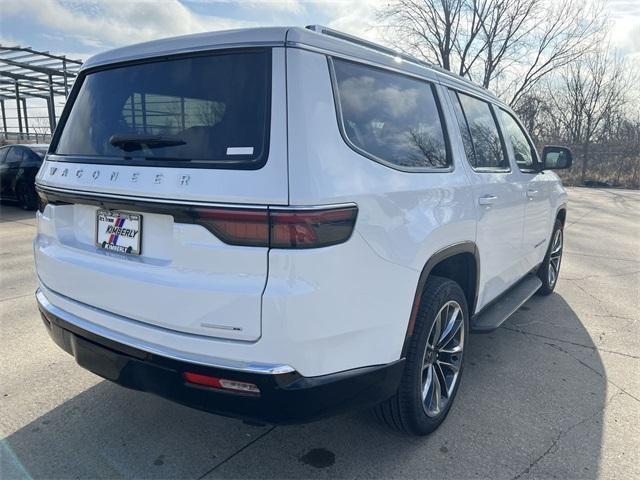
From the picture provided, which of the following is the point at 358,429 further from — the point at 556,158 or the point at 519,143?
the point at 556,158

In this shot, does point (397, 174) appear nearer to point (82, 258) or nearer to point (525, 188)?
point (82, 258)

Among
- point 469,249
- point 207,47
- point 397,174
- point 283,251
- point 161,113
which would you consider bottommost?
point 469,249

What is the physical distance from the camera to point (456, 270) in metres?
2.97

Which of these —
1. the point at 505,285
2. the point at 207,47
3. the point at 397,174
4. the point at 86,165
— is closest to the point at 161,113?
the point at 207,47

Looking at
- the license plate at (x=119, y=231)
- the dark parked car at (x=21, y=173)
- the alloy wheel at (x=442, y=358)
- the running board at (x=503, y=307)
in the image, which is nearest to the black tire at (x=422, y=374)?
the alloy wheel at (x=442, y=358)

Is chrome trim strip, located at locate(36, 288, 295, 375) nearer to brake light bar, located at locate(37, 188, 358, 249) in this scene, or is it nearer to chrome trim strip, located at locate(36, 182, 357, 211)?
brake light bar, located at locate(37, 188, 358, 249)

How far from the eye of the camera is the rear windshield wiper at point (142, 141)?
6.56ft

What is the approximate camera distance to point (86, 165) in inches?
88.5

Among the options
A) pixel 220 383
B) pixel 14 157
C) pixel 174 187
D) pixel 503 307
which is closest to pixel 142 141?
pixel 174 187

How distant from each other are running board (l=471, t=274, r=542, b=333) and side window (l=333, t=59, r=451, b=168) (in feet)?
3.82

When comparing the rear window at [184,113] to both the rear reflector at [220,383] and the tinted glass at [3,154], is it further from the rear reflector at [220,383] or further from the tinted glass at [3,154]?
the tinted glass at [3,154]

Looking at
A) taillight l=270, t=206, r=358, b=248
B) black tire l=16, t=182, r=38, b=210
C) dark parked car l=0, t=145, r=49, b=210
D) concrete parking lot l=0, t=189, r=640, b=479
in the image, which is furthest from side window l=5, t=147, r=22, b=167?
taillight l=270, t=206, r=358, b=248

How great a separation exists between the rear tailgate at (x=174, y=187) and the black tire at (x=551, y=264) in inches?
156

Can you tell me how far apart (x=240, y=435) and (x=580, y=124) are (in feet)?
94.1
